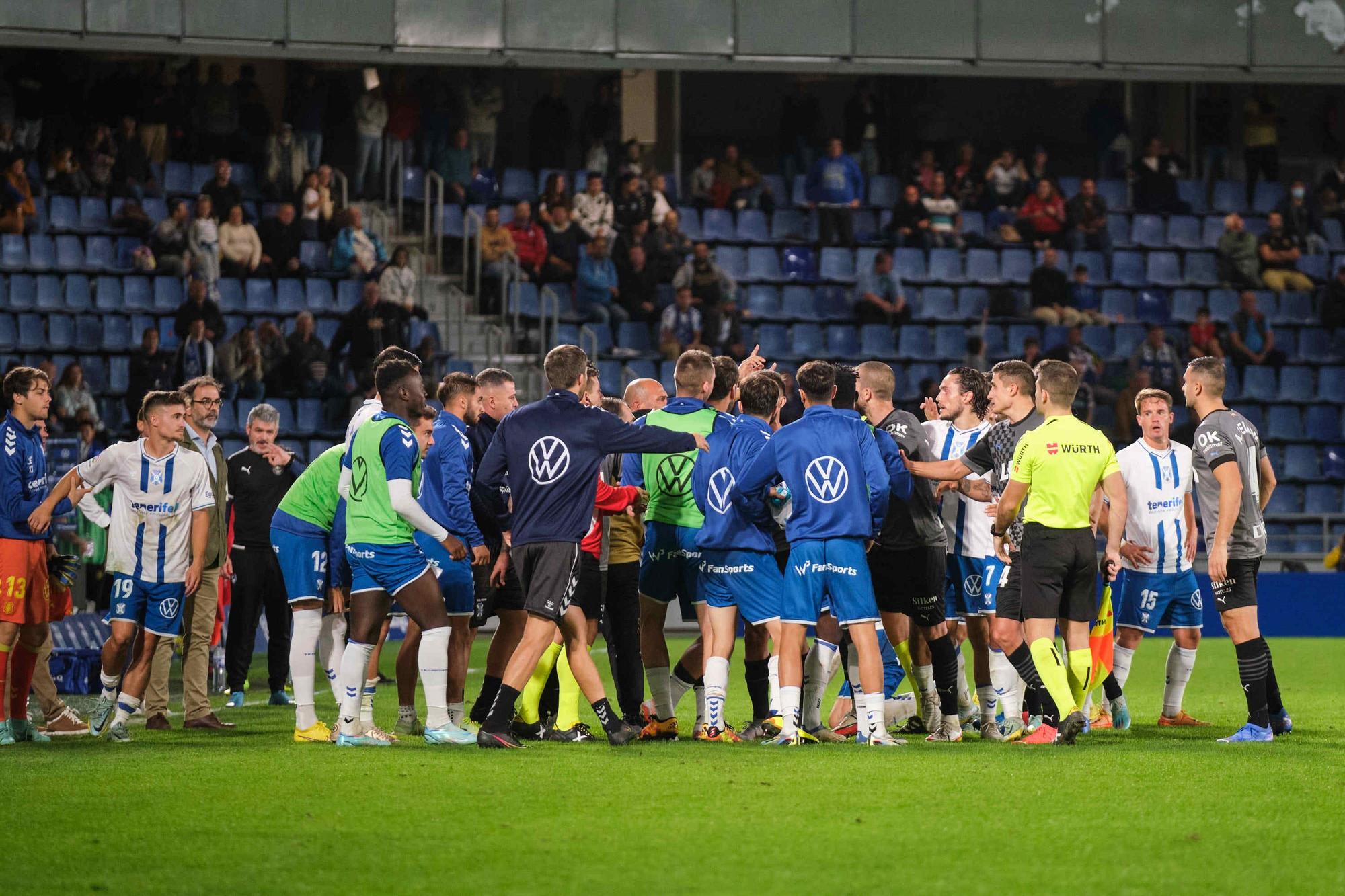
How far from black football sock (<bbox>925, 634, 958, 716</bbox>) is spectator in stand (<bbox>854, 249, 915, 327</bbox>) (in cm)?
1396

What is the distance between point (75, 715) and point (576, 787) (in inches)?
184

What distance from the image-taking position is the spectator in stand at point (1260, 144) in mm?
26656

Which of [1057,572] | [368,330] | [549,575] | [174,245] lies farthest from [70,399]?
[1057,572]

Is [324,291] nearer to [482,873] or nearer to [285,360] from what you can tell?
[285,360]

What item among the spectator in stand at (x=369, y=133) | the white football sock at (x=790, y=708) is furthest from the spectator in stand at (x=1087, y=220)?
the white football sock at (x=790, y=708)

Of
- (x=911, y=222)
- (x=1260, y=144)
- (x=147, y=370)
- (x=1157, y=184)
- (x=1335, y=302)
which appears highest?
(x=1260, y=144)

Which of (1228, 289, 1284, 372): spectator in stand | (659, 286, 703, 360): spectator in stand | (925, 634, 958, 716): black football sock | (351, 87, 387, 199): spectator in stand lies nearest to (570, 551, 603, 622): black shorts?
(925, 634, 958, 716): black football sock

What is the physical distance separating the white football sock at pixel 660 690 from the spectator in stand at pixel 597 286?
12.6 metres

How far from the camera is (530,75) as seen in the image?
27453 millimetres

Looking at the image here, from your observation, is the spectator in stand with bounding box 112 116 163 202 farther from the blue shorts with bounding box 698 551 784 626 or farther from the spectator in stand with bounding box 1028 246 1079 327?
the blue shorts with bounding box 698 551 784 626

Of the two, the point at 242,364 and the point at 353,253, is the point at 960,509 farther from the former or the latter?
the point at 353,253

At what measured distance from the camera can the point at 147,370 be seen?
18.9 metres

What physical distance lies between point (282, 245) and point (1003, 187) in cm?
1088

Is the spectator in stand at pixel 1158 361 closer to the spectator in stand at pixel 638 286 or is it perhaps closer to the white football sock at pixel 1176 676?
the spectator in stand at pixel 638 286
